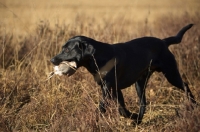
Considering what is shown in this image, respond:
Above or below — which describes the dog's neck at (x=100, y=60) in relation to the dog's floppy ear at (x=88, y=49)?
below

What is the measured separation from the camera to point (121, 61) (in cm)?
451

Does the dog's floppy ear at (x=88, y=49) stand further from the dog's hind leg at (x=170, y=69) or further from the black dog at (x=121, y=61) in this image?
the dog's hind leg at (x=170, y=69)

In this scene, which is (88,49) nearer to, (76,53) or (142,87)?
(76,53)

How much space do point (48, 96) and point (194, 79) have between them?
108 inches

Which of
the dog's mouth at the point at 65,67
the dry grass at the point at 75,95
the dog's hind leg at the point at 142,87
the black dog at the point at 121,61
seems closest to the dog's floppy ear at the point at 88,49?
the black dog at the point at 121,61

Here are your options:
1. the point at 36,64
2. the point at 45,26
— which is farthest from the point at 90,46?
the point at 45,26

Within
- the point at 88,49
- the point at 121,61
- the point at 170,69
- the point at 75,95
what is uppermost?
the point at 88,49

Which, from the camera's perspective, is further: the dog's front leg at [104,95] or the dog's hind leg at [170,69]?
the dog's hind leg at [170,69]

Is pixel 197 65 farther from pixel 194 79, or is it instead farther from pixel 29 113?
pixel 29 113

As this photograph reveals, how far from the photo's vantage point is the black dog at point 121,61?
4309 mm

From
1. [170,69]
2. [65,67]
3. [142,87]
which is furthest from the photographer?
[142,87]

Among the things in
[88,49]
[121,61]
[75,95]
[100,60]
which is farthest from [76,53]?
[75,95]

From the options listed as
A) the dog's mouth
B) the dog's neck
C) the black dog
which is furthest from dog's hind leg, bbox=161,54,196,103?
the dog's mouth

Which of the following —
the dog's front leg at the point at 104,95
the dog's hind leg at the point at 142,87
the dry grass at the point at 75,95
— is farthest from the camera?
the dog's hind leg at the point at 142,87
